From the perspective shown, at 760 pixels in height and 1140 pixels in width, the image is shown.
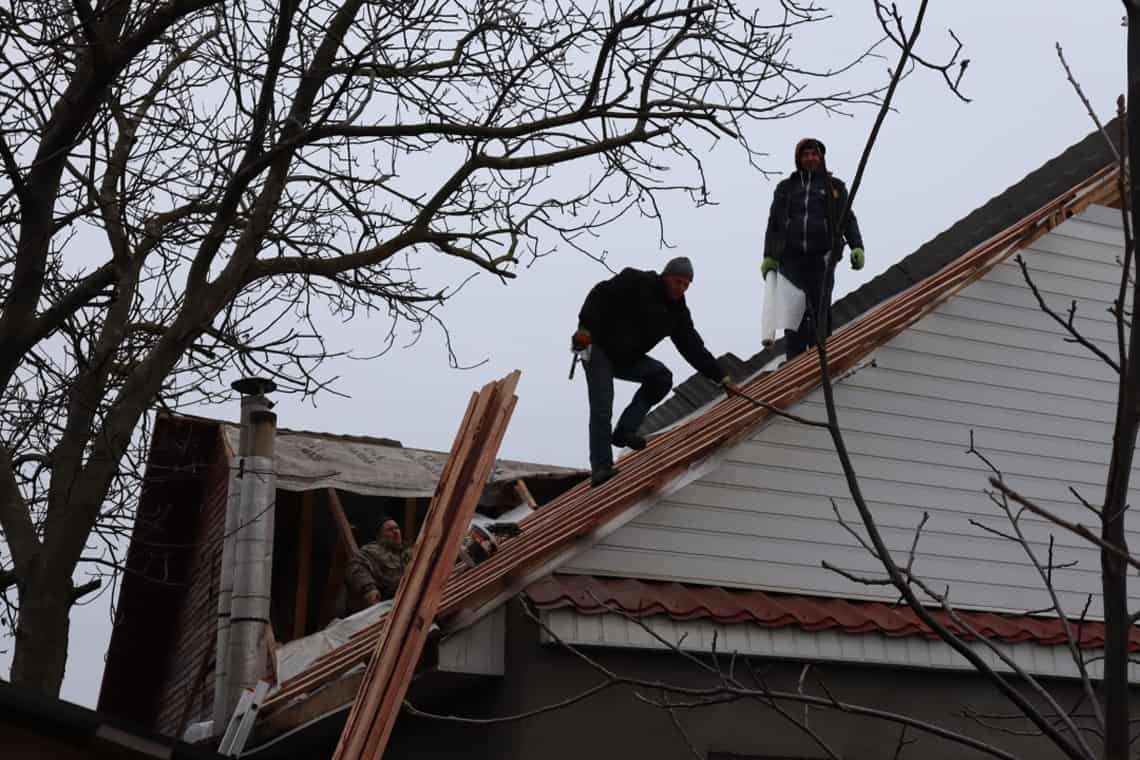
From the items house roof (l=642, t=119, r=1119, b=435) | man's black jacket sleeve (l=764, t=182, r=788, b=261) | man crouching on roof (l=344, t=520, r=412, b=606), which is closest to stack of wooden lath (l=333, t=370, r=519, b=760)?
man's black jacket sleeve (l=764, t=182, r=788, b=261)

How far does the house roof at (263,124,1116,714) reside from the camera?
25.5 feet

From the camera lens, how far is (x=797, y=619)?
314 inches

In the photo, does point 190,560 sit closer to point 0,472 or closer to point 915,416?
point 0,472

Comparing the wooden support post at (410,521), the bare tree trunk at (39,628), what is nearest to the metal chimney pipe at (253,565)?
the bare tree trunk at (39,628)

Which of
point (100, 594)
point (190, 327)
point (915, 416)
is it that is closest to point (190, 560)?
point (100, 594)

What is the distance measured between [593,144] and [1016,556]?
384 centimetres

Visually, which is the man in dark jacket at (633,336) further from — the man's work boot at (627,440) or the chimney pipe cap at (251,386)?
the chimney pipe cap at (251,386)

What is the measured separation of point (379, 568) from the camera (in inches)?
515

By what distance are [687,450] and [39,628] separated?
3.84 m

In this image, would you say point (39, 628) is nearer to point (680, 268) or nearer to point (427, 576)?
point (427, 576)

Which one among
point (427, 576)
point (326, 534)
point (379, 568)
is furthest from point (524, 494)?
point (427, 576)

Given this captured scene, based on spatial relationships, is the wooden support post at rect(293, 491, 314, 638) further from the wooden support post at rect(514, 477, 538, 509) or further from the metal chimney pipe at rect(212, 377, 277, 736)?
the metal chimney pipe at rect(212, 377, 277, 736)

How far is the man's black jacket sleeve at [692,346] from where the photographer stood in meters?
9.23

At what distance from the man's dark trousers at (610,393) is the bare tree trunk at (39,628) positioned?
329cm
